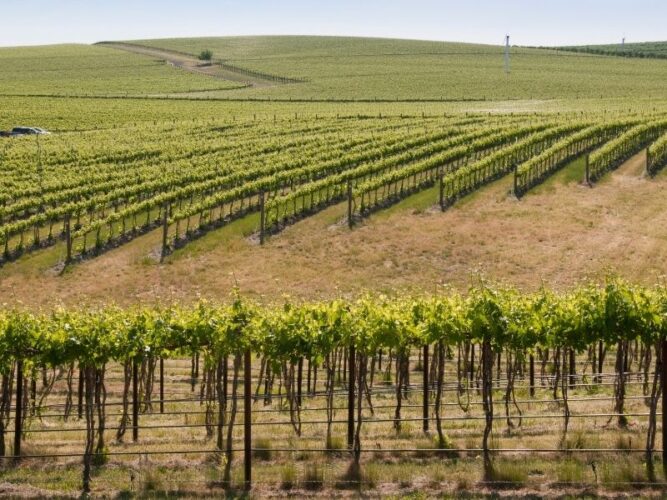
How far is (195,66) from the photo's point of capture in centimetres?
16088

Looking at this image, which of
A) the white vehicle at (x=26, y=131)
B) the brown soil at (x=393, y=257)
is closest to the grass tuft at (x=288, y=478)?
the brown soil at (x=393, y=257)

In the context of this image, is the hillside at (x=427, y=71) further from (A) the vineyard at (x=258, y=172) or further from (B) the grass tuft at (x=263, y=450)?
(B) the grass tuft at (x=263, y=450)

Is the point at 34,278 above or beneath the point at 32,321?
beneath

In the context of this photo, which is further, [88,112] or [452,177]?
[88,112]

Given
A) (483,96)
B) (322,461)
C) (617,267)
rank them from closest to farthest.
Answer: (322,461) → (617,267) → (483,96)

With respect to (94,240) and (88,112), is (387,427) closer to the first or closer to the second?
(94,240)

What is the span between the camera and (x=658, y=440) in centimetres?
1755

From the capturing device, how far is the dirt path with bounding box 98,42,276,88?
140 metres

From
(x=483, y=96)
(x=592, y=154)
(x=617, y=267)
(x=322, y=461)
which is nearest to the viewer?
(x=322, y=461)

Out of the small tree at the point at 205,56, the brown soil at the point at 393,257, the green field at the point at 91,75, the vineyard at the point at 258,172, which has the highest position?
the small tree at the point at 205,56

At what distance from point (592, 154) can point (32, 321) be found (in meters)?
40.9

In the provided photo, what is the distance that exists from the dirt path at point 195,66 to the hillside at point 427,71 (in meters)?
4.30

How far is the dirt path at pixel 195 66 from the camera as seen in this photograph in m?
140

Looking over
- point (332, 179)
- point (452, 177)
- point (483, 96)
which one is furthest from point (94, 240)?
point (483, 96)
